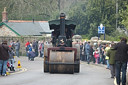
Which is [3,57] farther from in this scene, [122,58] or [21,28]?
[21,28]

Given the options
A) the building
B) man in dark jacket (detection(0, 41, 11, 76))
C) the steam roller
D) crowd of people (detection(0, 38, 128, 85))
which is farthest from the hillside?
man in dark jacket (detection(0, 41, 11, 76))

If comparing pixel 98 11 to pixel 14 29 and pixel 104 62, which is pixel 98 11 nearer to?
pixel 14 29

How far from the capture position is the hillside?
221 feet

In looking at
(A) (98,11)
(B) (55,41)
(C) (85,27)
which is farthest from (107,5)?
(B) (55,41)

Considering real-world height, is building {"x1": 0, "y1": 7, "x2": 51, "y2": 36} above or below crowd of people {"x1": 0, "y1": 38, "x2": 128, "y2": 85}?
above

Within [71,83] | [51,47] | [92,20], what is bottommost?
[71,83]

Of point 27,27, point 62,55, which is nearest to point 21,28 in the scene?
point 27,27

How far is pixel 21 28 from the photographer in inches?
2042

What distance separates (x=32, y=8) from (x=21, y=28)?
17388 mm

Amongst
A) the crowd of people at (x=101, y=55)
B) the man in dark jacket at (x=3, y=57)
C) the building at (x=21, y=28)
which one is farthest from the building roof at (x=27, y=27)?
the man in dark jacket at (x=3, y=57)

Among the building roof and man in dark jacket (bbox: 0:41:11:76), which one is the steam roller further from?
the building roof

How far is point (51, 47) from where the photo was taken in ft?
71.1

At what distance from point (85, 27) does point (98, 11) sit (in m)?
6.87

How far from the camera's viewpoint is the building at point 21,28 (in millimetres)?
50281
